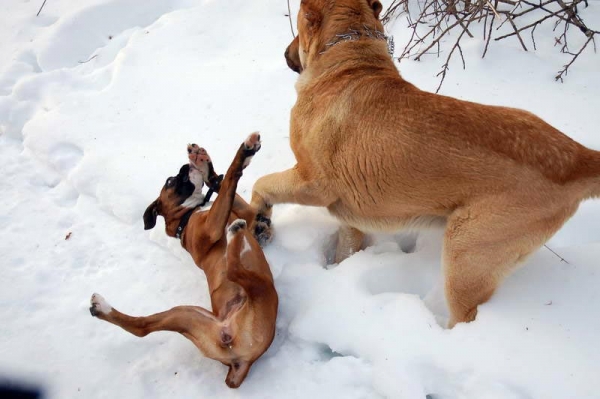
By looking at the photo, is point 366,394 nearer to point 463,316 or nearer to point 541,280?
point 463,316

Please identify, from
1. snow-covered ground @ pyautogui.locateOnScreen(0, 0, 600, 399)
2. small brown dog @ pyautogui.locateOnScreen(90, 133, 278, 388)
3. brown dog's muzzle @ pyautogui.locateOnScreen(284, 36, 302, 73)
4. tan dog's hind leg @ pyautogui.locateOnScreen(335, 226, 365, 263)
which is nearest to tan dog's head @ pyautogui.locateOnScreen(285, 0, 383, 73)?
brown dog's muzzle @ pyautogui.locateOnScreen(284, 36, 302, 73)

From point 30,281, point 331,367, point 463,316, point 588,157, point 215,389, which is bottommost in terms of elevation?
point 30,281

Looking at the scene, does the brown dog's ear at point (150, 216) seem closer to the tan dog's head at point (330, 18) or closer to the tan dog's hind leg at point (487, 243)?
the tan dog's head at point (330, 18)

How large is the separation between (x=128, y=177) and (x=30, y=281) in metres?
1.07

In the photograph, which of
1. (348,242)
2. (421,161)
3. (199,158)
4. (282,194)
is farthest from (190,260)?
(421,161)

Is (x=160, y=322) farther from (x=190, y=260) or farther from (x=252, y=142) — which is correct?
(x=252, y=142)

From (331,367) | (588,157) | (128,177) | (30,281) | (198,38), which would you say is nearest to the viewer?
(588,157)

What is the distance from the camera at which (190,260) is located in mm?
3354

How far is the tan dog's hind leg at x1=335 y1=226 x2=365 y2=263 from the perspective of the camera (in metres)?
3.26

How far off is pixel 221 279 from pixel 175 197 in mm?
858

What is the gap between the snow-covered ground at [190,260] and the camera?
8.30 ft

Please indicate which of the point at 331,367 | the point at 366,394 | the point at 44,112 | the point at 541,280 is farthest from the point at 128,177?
the point at 541,280

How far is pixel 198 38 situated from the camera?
16.9 feet

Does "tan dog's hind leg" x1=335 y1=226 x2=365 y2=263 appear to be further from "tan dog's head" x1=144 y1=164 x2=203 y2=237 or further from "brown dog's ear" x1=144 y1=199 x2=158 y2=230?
"brown dog's ear" x1=144 y1=199 x2=158 y2=230
